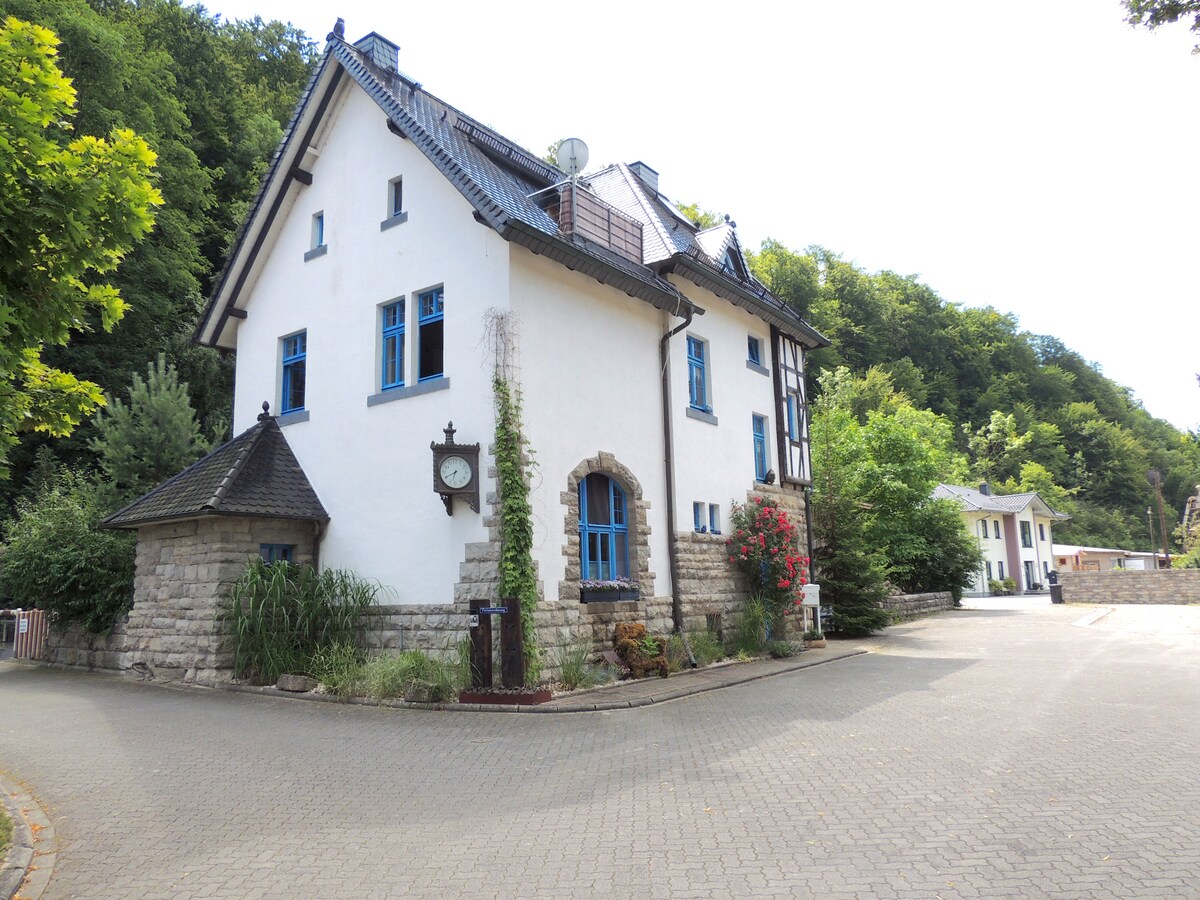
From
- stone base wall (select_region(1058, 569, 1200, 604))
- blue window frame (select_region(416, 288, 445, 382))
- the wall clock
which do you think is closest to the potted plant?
the wall clock

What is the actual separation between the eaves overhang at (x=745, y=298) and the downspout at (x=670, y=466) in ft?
2.81

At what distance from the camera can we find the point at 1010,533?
53.8 meters

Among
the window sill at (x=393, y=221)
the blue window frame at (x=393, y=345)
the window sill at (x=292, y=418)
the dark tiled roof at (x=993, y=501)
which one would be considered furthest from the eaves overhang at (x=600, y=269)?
the dark tiled roof at (x=993, y=501)

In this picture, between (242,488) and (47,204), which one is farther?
(242,488)

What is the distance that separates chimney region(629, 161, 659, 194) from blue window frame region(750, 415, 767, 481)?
6319 mm

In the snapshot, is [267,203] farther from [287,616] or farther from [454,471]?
[287,616]

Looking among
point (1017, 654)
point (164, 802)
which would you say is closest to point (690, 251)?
point (1017, 654)

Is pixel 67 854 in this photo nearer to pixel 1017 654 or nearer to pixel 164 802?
pixel 164 802

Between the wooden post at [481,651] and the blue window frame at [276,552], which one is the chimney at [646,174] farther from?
the wooden post at [481,651]

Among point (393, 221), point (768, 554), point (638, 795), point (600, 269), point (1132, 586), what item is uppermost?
point (393, 221)

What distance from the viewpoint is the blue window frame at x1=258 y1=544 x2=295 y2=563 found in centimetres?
1330

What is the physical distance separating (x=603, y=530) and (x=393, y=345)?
4602 mm

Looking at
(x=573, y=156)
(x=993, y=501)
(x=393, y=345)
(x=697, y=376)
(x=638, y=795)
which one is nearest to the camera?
(x=638, y=795)

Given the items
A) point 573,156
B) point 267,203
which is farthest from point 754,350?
point 267,203
